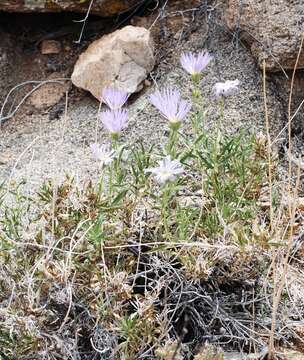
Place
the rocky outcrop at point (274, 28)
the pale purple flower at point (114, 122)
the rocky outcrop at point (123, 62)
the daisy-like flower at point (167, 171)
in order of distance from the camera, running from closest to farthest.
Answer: the daisy-like flower at point (167, 171)
the pale purple flower at point (114, 122)
the rocky outcrop at point (274, 28)
the rocky outcrop at point (123, 62)

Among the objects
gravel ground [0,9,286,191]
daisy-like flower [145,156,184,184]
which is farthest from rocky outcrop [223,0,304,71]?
daisy-like flower [145,156,184,184]

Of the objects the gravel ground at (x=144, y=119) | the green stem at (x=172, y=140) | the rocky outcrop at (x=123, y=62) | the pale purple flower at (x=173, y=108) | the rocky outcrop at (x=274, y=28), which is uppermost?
the pale purple flower at (x=173, y=108)

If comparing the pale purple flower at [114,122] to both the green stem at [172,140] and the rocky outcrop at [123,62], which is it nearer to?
the green stem at [172,140]

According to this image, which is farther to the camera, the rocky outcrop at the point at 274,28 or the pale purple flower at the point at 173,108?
the rocky outcrop at the point at 274,28

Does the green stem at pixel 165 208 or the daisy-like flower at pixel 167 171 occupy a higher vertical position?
the daisy-like flower at pixel 167 171

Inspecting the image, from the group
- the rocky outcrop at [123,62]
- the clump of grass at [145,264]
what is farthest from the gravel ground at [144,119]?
the clump of grass at [145,264]

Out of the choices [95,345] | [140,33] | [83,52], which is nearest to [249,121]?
[140,33]

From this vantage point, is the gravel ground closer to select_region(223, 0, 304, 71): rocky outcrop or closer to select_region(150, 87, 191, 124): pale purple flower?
select_region(223, 0, 304, 71): rocky outcrop
